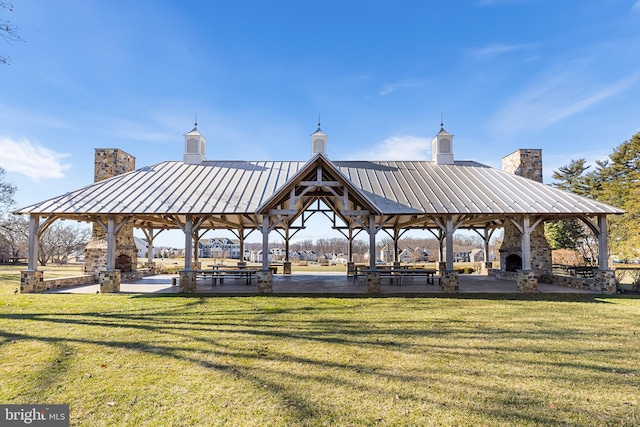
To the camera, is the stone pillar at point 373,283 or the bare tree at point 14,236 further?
the bare tree at point 14,236

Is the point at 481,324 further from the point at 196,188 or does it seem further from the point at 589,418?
the point at 196,188

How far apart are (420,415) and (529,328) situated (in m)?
5.06

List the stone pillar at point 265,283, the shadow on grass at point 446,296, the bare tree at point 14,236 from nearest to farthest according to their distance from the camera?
the shadow on grass at point 446,296 → the stone pillar at point 265,283 → the bare tree at point 14,236

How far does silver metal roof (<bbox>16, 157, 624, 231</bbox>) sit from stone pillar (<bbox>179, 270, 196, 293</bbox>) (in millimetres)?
2334

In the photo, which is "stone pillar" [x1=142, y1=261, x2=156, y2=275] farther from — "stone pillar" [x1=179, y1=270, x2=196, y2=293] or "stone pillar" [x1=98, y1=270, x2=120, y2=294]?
"stone pillar" [x1=179, y1=270, x2=196, y2=293]

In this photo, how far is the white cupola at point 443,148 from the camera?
57.8 feet

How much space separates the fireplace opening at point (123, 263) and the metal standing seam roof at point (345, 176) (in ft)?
13.3

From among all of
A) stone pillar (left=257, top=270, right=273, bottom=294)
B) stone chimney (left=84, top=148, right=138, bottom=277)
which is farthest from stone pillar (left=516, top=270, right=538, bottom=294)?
stone chimney (left=84, top=148, right=138, bottom=277)

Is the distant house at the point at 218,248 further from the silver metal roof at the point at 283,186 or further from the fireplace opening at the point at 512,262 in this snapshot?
the fireplace opening at the point at 512,262

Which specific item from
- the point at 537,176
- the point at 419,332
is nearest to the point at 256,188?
the point at 419,332

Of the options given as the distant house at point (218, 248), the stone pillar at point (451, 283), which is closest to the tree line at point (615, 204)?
the stone pillar at point (451, 283)

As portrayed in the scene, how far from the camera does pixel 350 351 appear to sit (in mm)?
5359

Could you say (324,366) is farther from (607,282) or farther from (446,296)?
(607,282)

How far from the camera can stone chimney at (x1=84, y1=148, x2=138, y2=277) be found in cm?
1570
